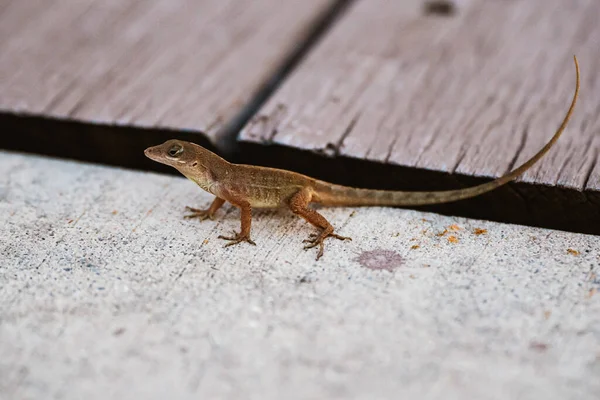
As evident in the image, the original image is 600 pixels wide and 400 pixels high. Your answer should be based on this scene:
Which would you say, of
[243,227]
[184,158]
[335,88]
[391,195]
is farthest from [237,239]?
[335,88]

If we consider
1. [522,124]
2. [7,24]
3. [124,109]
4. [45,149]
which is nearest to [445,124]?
[522,124]

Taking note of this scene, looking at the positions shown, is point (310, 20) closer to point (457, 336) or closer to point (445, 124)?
point (445, 124)

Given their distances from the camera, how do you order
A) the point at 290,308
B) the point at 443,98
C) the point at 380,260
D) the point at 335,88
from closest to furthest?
the point at 290,308 → the point at 380,260 → the point at 443,98 → the point at 335,88

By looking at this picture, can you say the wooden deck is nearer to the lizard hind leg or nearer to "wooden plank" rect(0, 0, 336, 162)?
"wooden plank" rect(0, 0, 336, 162)

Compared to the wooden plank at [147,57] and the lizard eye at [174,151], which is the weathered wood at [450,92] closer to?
the wooden plank at [147,57]

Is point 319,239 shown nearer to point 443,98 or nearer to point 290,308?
point 290,308

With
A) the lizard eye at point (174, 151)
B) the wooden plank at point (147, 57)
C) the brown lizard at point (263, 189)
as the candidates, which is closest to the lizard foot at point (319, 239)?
the brown lizard at point (263, 189)

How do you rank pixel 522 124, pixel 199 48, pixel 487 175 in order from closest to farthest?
pixel 487 175
pixel 522 124
pixel 199 48
